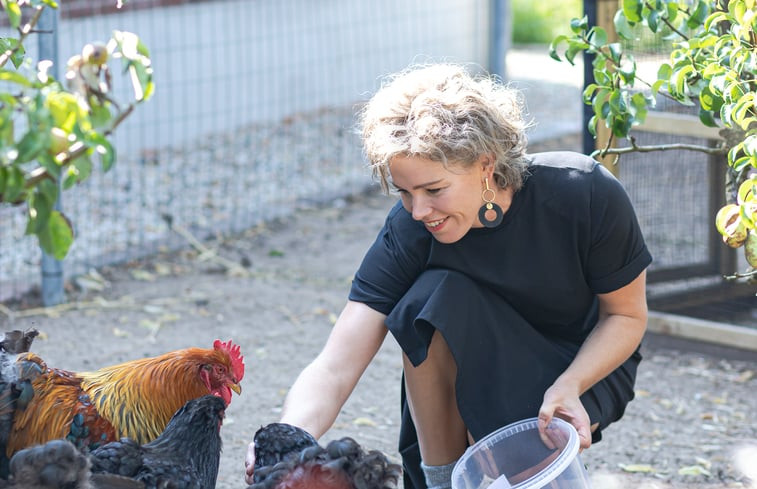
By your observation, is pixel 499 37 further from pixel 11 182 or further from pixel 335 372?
pixel 11 182

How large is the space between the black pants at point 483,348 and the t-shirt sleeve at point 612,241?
0.82 feet

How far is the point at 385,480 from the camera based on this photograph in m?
1.87

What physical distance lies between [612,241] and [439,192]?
1.60 ft

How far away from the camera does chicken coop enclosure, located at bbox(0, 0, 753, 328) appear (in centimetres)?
463

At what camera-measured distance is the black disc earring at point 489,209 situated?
2459 mm

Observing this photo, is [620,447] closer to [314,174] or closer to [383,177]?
[383,177]

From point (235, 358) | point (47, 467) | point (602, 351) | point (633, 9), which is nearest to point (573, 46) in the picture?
point (633, 9)

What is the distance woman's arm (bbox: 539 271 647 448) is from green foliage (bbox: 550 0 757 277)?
1.03ft

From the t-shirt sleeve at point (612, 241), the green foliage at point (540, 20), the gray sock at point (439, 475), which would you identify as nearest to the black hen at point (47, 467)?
the gray sock at point (439, 475)

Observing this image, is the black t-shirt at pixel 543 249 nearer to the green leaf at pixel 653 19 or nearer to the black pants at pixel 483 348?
the black pants at pixel 483 348

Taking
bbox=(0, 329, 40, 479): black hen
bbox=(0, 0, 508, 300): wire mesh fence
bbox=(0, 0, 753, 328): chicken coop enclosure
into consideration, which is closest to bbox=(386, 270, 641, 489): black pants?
bbox=(0, 329, 40, 479): black hen

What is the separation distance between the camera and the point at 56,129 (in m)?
1.32

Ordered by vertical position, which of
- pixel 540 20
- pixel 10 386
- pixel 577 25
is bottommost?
pixel 10 386

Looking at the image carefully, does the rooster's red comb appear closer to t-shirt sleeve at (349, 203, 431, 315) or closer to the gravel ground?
the gravel ground
